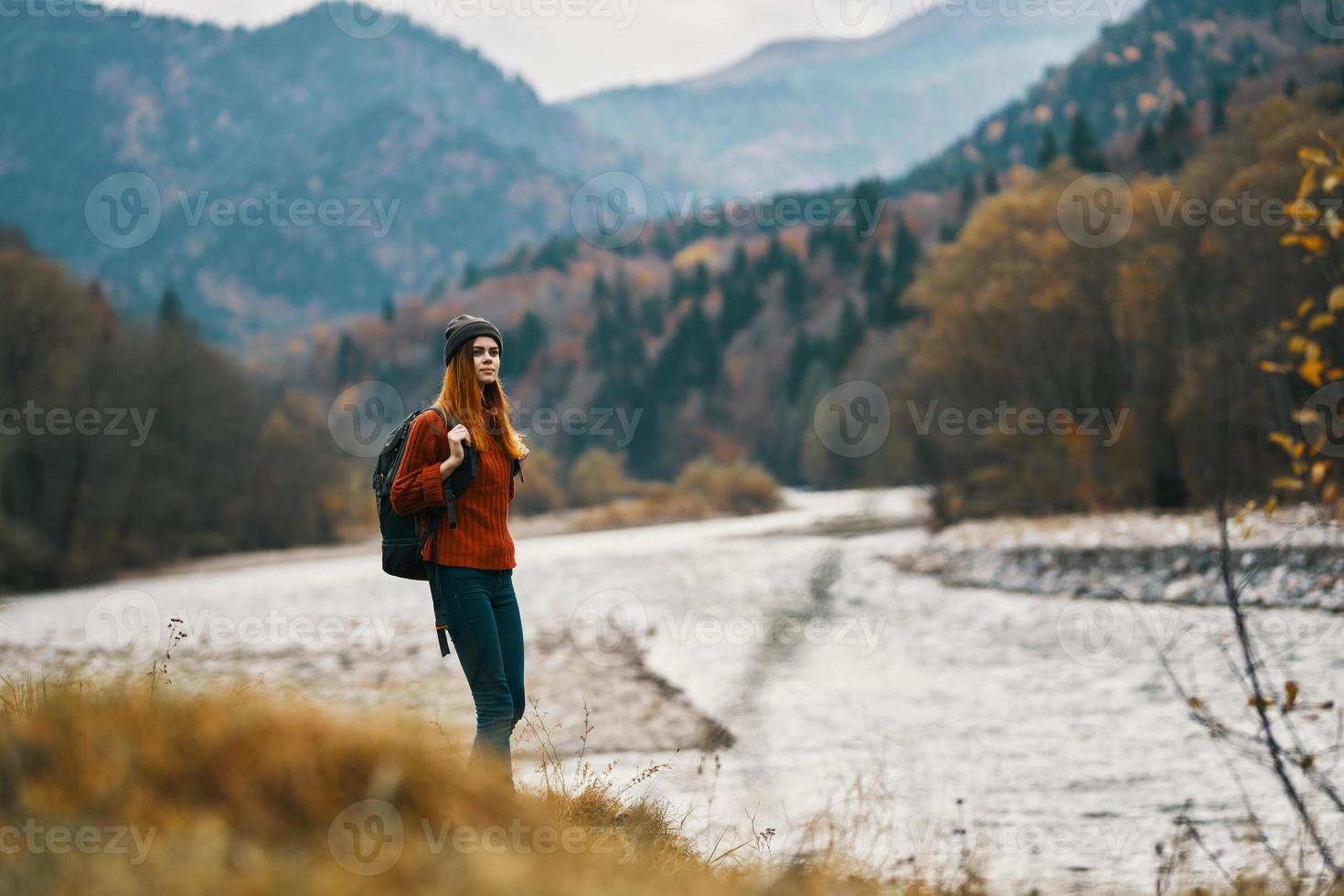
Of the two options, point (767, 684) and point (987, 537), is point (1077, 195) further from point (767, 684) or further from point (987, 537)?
point (767, 684)

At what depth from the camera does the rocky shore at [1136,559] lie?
742 inches

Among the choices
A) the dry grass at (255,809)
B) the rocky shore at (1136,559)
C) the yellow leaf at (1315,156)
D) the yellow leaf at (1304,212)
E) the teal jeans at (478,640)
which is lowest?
the rocky shore at (1136,559)

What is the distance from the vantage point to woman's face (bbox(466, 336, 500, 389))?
197 inches

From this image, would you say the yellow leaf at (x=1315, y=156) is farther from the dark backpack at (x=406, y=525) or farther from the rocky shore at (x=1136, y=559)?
the rocky shore at (x=1136, y=559)

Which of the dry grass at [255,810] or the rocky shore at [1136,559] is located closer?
the dry grass at [255,810]

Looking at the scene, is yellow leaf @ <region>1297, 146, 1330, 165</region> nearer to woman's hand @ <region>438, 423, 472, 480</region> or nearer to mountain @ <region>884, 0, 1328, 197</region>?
woman's hand @ <region>438, 423, 472, 480</region>

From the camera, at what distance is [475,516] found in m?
4.95

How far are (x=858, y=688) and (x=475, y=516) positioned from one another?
9910 millimetres

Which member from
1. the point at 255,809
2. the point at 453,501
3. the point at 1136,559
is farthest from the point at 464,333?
the point at 1136,559

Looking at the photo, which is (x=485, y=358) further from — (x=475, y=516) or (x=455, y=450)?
(x=475, y=516)

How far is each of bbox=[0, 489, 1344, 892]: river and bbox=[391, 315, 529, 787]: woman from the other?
31 centimetres

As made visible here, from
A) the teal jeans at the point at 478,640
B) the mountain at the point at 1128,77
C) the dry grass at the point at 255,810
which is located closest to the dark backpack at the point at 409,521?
the teal jeans at the point at 478,640

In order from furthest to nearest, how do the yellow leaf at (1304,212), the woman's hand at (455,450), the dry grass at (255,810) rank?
the woman's hand at (455,450) < the yellow leaf at (1304,212) < the dry grass at (255,810)

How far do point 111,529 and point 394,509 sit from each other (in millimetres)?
44778
